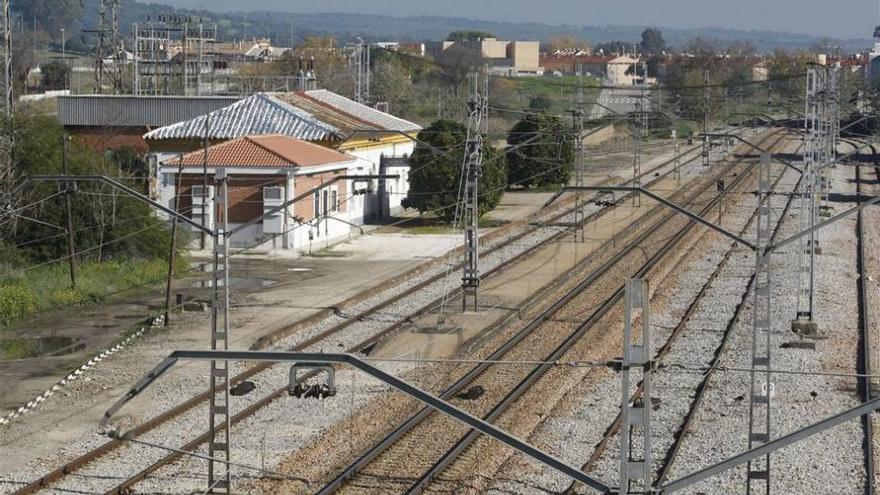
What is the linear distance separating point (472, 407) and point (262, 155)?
732 inches

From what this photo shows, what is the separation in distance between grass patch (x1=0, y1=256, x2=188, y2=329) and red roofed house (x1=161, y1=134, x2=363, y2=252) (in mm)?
4289

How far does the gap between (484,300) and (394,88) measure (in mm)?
45301

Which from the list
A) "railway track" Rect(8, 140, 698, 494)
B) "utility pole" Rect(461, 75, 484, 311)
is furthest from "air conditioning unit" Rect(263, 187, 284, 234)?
"utility pole" Rect(461, 75, 484, 311)

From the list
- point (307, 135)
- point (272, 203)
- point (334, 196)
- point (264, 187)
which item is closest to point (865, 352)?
point (272, 203)

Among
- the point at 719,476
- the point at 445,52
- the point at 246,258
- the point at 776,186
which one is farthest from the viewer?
the point at 445,52

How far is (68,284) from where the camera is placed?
84.9 ft

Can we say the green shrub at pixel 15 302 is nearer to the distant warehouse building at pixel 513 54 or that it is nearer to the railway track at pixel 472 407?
the railway track at pixel 472 407

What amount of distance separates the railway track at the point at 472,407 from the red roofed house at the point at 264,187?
765 cm

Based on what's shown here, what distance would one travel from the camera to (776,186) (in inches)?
1989

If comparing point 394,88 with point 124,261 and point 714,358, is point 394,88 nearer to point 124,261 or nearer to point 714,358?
point 124,261

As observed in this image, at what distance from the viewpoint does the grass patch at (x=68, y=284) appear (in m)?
23.9

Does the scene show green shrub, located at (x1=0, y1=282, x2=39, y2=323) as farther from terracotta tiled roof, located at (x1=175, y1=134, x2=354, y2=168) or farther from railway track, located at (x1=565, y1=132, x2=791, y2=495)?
railway track, located at (x1=565, y1=132, x2=791, y2=495)

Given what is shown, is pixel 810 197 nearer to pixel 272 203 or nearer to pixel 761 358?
pixel 761 358

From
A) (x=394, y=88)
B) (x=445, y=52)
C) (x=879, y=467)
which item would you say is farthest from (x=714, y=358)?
(x=445, y=52)
